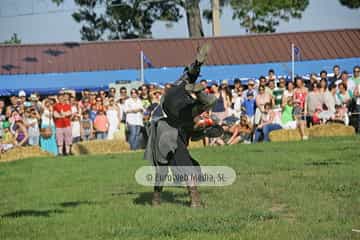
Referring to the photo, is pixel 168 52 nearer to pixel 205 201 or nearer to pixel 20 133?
pixel 20 133

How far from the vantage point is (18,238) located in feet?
26.3

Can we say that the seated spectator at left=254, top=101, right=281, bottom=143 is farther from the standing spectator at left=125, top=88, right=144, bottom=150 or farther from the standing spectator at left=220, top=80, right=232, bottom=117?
the standing spectator at left=125, top=88, right=144, bottom=150

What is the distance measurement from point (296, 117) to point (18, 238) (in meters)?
13.4

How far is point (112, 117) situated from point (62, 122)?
1.39m

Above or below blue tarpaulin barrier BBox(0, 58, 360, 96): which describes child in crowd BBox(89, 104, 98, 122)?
below

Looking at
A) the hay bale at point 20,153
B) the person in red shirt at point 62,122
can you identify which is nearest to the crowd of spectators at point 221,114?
the person in red shirt at point 62,122

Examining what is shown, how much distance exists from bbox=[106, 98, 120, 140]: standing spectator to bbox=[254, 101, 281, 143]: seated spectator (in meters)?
3.85

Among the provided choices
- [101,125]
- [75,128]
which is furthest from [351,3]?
[75,128]

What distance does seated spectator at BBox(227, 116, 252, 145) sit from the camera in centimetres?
2025

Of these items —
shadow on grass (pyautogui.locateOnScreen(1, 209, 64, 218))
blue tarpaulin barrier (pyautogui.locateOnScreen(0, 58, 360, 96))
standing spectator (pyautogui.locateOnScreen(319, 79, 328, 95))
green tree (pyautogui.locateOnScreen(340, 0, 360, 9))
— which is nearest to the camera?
shadow on grass (pyautogui.locateOnScreen(1, 209, 64, 218))

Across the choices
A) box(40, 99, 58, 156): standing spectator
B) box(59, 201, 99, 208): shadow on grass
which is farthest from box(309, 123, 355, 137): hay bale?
box(59, 201, 99, 208): shadow on grass

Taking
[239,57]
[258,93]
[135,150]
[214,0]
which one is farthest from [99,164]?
[214,0]

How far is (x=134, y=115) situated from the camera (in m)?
20.2

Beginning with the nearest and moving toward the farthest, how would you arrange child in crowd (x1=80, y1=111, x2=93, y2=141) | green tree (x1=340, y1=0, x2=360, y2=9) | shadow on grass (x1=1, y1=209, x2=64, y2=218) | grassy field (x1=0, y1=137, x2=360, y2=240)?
1. grassy field (x1=0, y1=137, x2=360, y2=240)
2. shadow on grass (x1=1, y1=209, x2=64, y2=218)
3. child in crowd (x1=80, y1=111, x2=93, y2=141)
4. green tree (x1=340, y1=0, x2=360, y2=9)
